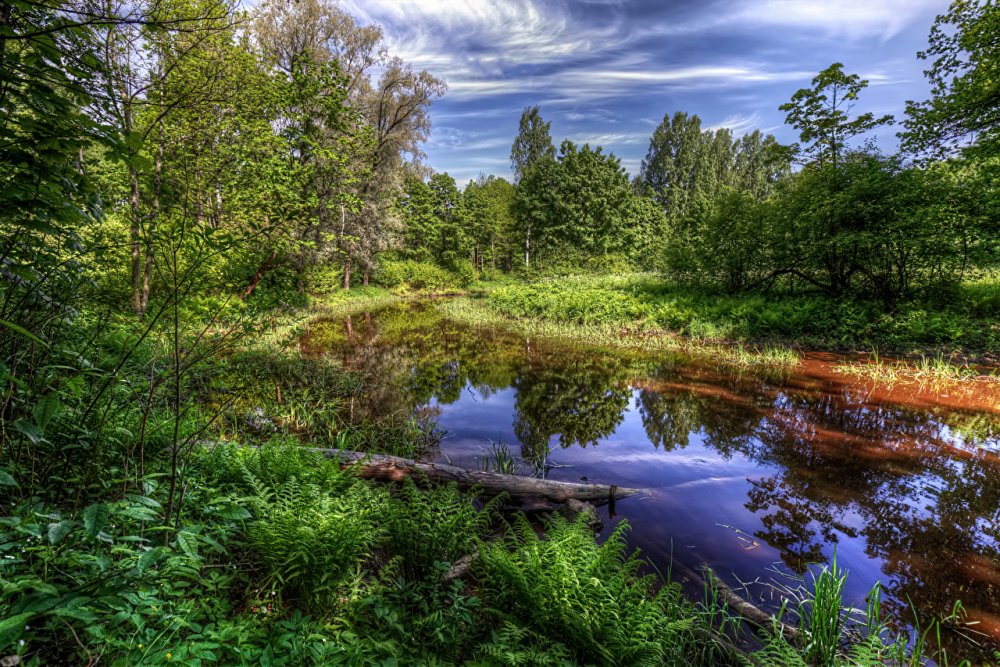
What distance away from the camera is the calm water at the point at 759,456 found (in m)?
3.92

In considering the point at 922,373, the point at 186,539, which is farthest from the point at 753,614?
the point at 922,373

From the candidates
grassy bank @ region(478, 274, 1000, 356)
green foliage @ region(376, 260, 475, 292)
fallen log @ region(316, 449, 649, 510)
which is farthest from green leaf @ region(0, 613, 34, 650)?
green foliage @ region(376, 260, 475, 292)

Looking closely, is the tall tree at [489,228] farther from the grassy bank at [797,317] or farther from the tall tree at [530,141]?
the grassy bank at [797,317]

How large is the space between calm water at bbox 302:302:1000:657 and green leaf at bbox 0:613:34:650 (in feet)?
14.1

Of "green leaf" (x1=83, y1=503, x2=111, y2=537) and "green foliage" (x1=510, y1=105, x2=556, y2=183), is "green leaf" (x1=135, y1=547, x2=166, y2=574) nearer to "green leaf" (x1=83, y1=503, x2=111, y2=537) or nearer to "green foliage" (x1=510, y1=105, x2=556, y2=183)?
"green leaf" (x1=83, y1=503, x2=111, y2=537)

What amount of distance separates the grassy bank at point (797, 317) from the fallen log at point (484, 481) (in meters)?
11.3

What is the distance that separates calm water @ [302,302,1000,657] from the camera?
392cm

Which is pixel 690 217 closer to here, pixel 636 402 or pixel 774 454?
pixel 636 402

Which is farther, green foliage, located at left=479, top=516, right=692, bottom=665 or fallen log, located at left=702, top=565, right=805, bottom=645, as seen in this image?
fallen log, located at left=702, top=565, right=805, bottom=645

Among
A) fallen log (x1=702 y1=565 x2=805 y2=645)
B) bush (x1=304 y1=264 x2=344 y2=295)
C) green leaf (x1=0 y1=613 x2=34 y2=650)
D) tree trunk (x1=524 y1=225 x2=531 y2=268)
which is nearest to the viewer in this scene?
green leaf (x1=0 y1=613 x2=34 y2=650)

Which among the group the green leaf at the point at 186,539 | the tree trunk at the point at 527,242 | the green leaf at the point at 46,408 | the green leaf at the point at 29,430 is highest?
the tree trunk at the point at 527,242

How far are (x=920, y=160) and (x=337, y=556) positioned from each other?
18.8 m

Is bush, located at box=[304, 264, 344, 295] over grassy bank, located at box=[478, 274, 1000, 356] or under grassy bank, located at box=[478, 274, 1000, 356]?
over

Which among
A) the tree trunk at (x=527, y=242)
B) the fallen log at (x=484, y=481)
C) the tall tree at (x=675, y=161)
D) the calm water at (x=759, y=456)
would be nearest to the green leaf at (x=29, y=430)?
the fallen log at (x=484, y=481)
